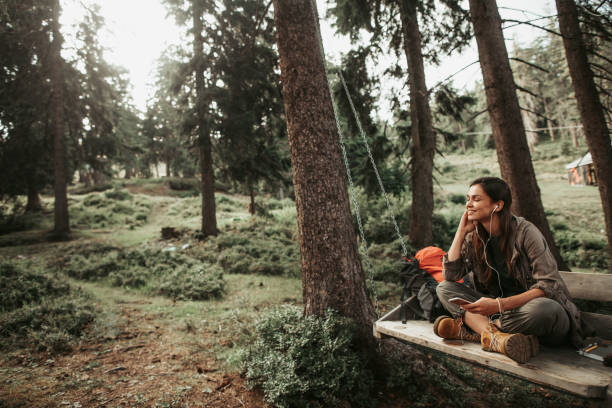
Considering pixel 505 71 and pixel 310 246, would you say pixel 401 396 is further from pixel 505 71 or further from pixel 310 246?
pixel 505 71

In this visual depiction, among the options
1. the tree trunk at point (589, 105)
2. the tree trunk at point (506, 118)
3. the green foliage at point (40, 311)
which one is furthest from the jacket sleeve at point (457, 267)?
the tree trunk at point (589, 105)

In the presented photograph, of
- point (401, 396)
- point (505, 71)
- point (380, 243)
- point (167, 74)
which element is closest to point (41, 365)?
point (401, 396)

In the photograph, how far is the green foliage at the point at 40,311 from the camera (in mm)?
4380

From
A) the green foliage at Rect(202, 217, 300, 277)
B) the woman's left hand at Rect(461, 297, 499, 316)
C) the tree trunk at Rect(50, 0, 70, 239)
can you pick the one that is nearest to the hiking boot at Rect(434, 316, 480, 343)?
the woman's left hand at Rect(461, 297, 499, 316)

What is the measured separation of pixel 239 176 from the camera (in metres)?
12.9

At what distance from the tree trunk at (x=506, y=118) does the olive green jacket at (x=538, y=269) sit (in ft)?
9.73

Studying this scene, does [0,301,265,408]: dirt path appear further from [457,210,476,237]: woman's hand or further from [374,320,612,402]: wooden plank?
[457,210,476,237]: woman's hand

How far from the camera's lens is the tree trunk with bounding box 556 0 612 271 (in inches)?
245

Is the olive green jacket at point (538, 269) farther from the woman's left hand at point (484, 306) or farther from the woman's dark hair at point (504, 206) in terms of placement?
the woman's left hand at point (484, 306)

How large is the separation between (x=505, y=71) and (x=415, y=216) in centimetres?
513

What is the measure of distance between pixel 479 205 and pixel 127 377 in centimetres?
449

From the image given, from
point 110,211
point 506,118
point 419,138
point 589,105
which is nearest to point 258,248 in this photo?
point 419,138

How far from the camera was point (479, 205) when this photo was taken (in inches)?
111

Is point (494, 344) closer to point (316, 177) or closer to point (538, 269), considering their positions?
point (538, 269)
